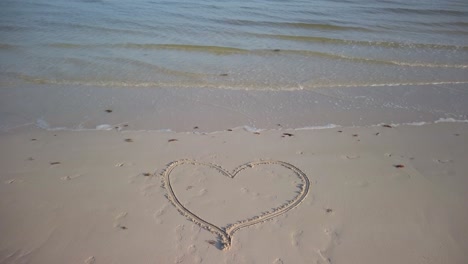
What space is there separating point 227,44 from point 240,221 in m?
7.29

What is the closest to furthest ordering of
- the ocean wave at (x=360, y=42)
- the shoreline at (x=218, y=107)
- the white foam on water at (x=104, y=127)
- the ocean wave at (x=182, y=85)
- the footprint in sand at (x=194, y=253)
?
the footprint in sand at (x=194, y=253) < the white foam on water at (x=104, y=127) < the shoreline at (x=218, y=107) < the ocean wave at (x=182, y=85) < the ocean wave at (x=360, y=42)

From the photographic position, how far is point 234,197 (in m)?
3.63

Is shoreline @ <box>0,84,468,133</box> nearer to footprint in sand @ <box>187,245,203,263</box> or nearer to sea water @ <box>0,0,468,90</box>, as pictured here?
sea water @ <box>0,0,468,90</box>

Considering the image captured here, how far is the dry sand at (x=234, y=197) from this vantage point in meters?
2.98

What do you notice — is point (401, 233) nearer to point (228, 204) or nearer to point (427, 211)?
point (427, 211)

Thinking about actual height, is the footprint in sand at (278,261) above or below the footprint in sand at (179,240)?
above

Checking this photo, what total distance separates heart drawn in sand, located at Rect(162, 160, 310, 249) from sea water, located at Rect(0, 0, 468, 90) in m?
3.04

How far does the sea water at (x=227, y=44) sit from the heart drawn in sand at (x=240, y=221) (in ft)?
9.96

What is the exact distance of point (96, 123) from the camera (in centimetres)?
530

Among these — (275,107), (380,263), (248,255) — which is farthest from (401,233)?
(275,107)

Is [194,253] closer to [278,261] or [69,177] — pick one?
[278,261]

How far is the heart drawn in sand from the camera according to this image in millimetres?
3182

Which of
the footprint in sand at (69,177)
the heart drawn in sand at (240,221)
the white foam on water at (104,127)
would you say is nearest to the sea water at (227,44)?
the white foam on water at (104,127)

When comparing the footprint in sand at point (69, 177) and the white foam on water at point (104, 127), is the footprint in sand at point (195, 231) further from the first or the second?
the white foam on water at point (104, 127)
